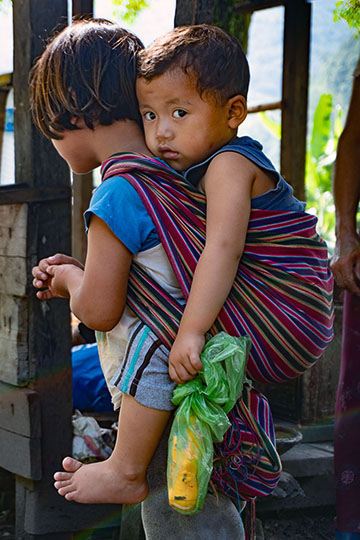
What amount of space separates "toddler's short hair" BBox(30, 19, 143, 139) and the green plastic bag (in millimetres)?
690

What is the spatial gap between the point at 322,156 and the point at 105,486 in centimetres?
916

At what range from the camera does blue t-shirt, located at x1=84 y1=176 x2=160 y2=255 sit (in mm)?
1743

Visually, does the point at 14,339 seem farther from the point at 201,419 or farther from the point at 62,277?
the point at 201,419

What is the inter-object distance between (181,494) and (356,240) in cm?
168

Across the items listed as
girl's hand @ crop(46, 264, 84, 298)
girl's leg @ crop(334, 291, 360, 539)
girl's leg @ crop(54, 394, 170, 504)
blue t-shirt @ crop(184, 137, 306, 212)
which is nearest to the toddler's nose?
blue t-shirt @ crop(184, 137, 306, 212)

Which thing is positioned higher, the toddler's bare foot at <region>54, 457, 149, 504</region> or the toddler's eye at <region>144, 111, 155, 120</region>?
the toddler's eye at <region>144, 111, 155, 120</region>

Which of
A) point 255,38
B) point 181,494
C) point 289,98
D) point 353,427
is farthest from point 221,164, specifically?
point 255,38

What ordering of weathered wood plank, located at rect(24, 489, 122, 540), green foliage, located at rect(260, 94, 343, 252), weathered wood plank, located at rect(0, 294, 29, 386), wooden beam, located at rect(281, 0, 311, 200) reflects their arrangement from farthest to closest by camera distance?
green foliage, located at rect(260, 94, 343, 252) < wooden beam, located at rect(281, 0, 311, 200) < weathered wood plank, located at rect(24, 489, 122, 540) < weathered wood plank, located at rect(0, 294, 29, 386)

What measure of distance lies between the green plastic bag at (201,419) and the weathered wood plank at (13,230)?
1.49m

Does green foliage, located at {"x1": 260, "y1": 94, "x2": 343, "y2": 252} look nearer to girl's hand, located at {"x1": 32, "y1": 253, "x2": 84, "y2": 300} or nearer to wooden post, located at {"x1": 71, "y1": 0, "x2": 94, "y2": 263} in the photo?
wooden post, located at {"x1": 71, "y1": 0, "x2": 94, "y2": 263}

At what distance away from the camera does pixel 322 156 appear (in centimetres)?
1042

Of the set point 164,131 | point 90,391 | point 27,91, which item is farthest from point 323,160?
point 164,131

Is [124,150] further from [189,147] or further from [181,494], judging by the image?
[181,494]

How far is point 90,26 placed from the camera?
6.35 feet
